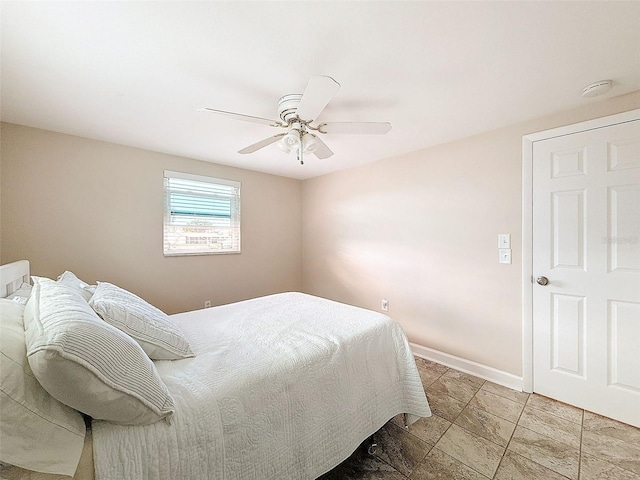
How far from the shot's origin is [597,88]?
1681mm

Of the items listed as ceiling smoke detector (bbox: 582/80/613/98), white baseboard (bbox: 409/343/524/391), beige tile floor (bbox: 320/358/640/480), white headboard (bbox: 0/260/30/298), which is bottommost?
beige tile floor (bbox: 320/358/640/480)

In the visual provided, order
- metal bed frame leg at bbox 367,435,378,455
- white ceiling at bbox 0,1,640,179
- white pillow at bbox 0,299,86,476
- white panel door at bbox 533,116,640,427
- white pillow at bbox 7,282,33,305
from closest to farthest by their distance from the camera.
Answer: white pillow at bbox 0,299,86,476 < white ceiling at bbox 0,1,640,179 < white pillow at bbox 7,282,33,305 < metal bed frame leg at bbox 367,435,378,455 < white panel door at bbox 533,116,640,427

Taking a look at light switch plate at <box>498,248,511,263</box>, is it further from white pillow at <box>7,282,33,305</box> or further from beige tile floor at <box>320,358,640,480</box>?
white pillow at <box>7,282,33,305</box>

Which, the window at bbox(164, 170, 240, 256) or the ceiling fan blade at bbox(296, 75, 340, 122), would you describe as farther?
the window at bbox(164, 170, 240, 256)

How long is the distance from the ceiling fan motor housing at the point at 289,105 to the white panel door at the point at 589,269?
79.2 inches

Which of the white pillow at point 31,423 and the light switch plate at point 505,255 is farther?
the light switch plate at point 505,255

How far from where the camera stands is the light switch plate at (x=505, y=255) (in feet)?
7.59

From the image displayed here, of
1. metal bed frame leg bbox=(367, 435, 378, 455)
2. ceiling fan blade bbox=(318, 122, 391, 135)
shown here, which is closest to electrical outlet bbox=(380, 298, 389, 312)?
metal bed frame leg bbox=(367, 435, 378, 455)

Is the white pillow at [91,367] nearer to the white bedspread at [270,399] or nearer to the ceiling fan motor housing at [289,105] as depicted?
the white bedspread at [270,399]

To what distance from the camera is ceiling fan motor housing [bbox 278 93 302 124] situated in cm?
168

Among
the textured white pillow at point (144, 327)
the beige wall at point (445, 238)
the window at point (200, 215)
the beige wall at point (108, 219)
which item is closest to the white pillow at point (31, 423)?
the textured white pillow at point (144, 327)

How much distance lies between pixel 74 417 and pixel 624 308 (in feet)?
10.0

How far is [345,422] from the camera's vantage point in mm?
1350

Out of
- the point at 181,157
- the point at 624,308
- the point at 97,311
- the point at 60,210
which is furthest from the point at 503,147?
the point at 60,210
